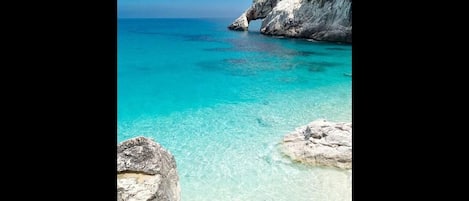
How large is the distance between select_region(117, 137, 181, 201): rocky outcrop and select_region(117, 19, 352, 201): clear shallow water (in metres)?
1.15

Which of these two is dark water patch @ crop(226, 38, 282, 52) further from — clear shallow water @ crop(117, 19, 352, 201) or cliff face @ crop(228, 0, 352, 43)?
Result: cliff face @ crop(228, 0, 352, 43)

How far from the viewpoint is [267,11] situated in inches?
1375

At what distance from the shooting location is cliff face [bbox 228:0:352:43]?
23.9 meters

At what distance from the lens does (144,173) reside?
4.08 meters

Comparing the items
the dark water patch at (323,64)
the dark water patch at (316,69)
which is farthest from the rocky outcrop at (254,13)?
the dark water patch at (316,69)

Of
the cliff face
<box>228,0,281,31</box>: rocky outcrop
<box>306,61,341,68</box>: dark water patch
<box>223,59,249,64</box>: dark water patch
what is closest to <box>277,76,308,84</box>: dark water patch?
<box>306,61,341,68</box>: dark water patch

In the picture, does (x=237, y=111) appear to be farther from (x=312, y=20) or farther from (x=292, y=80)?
(x=312, y=20)

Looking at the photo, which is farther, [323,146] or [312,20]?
[312,20]

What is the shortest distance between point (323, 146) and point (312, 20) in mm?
20971

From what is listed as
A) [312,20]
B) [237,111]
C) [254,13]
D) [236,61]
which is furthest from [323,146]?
[254,13]
